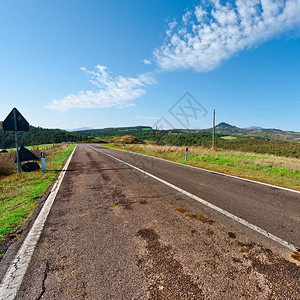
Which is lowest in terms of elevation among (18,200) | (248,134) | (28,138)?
(18,200)

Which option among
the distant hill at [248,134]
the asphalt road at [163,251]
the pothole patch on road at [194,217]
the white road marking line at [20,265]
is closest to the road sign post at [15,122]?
the asphalt road at [163,251]

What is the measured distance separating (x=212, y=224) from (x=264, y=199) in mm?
2421

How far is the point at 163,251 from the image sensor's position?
2348mm

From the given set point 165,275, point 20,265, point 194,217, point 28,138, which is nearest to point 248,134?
point 194,217

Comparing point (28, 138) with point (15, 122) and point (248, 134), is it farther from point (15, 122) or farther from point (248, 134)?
point (248, 134)

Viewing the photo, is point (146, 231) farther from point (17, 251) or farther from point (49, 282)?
point (17, 251)

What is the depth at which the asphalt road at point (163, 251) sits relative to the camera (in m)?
1.74

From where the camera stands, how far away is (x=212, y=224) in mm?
3125

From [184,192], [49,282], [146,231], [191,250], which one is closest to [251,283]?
[191,250]

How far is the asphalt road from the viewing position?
174 cm

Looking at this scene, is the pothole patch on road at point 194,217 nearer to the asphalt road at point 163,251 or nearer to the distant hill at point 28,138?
the asphalt road at point 163,251

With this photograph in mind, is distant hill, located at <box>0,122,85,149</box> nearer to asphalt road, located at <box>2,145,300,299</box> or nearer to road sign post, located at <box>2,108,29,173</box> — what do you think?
road sign post, located at <box>2,108,29,173</box>

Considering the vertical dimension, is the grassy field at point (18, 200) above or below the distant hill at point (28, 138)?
below

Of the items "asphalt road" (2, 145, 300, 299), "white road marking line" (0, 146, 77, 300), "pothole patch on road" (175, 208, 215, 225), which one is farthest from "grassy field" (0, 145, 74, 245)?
"pothole patch on road" (175, 208, 215, 225)
